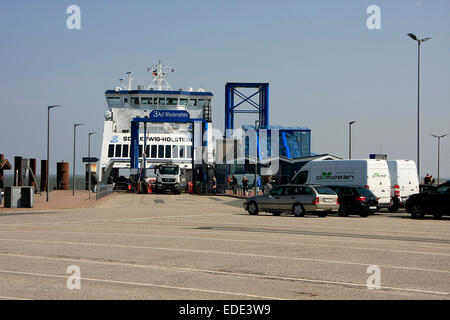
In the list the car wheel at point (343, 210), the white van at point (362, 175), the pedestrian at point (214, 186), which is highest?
the white van at point (362, 175)

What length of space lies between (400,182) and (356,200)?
152 inches

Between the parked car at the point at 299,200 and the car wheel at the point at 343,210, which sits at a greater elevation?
the parked car at the point at 299,200

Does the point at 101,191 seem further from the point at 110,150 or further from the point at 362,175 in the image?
the point at 110,150

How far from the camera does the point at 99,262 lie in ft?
37.9

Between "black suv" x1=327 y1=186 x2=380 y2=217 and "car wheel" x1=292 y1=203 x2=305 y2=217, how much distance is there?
100 inches

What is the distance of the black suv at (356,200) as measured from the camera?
26984 mm

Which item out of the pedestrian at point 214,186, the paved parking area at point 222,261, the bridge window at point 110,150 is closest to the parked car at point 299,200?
the paved parking area at point 222,261

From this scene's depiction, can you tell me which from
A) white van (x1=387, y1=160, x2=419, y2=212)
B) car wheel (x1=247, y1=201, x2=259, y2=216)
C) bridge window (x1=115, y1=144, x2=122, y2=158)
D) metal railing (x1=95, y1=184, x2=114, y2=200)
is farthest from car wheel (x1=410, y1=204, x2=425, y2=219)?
bridge window (x1=115, y1=144, x2=122, y2=158)

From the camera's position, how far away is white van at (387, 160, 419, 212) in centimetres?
2989

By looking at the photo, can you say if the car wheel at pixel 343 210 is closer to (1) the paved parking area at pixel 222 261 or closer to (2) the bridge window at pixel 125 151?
(1) the paved parking area at pixel 222 261

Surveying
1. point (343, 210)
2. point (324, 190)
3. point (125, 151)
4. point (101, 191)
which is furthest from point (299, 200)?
point (125, 151)
